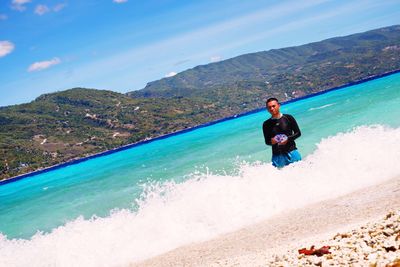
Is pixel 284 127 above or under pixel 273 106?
under

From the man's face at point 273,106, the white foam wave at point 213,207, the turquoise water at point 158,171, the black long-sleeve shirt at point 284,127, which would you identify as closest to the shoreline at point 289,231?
the white foam wave at point 213,207

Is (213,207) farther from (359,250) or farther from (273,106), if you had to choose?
(359,250)

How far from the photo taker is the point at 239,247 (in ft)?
29.9

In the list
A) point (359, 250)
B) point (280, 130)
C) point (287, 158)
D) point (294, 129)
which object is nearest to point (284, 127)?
point (280, 130)

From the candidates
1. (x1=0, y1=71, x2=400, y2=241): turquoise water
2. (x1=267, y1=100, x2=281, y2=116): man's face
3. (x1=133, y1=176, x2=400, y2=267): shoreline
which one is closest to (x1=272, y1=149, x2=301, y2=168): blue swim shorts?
(x1=267, y1=100, x2=281, y2=116): man's face

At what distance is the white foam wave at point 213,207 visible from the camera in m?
11.3

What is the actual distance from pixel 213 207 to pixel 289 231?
3.72 meters

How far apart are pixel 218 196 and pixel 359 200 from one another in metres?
4.35

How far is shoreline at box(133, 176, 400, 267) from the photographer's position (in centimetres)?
782

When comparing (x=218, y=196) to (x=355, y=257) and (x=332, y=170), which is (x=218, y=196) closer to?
(x=332, y=170)

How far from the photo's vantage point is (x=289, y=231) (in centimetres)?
897

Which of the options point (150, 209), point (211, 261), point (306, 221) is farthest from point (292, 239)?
point (150, 209)

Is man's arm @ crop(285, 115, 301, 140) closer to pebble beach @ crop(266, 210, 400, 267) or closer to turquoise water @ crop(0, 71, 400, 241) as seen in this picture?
pebble beach @ crop(266, 210, 400, 267)

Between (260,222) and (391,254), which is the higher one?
(391,254)
